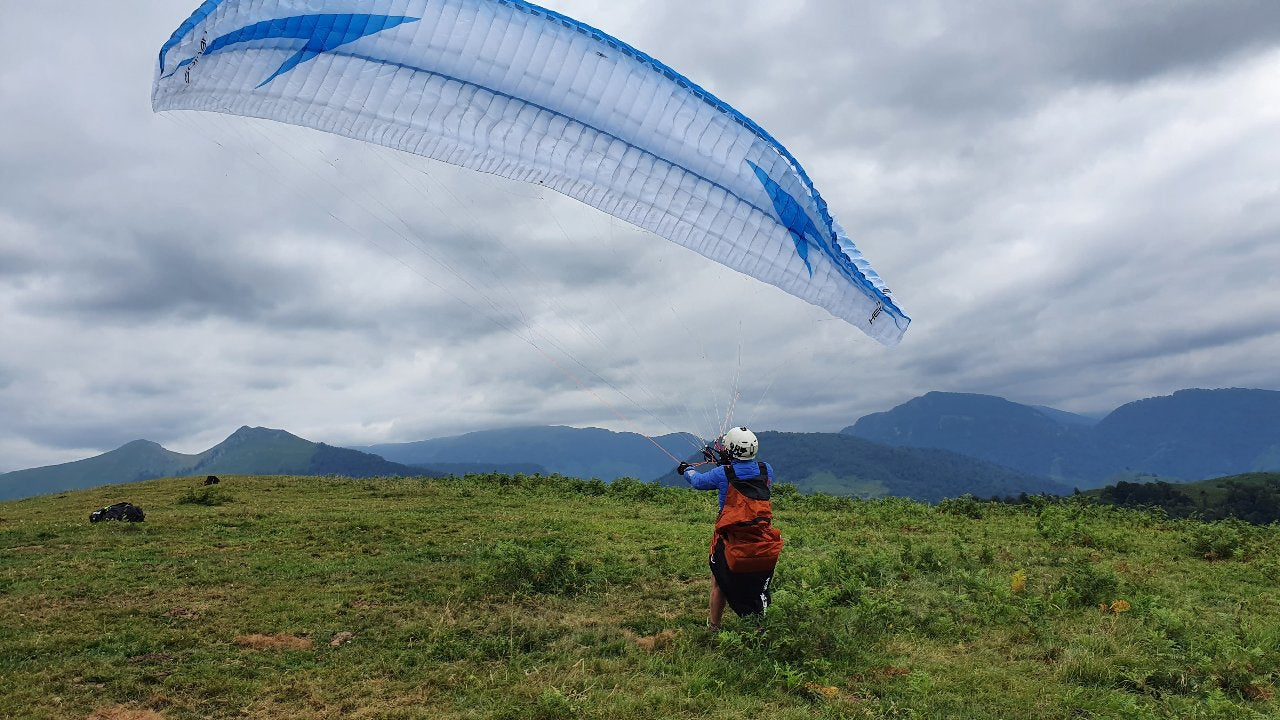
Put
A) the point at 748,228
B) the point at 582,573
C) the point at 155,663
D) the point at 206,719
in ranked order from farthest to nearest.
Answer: the point at 582,573
the point at 748,228
the point at 155,663
the point at 206,719

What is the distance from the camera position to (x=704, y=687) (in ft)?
22.3

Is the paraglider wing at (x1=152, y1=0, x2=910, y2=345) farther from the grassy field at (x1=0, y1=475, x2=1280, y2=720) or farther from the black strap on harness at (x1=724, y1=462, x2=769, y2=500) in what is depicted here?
the grassy field at (x1=0, y1=475, x2=1280, y2=720)

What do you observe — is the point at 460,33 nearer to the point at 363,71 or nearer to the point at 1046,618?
the point at 363,71

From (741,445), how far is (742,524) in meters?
0.88

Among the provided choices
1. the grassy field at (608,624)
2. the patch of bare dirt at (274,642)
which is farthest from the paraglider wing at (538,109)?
the patch of bare dirt at (274,642)

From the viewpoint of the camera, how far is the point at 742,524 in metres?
7.74

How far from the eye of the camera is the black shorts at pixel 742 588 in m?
8.02

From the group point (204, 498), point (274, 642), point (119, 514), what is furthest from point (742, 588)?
point (204, 498)

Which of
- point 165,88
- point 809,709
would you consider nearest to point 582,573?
point 809,709

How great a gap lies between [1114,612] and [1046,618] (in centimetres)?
112

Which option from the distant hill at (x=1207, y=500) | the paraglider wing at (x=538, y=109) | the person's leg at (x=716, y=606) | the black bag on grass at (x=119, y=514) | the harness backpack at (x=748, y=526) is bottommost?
the distant hill at (x=1207, y=500)

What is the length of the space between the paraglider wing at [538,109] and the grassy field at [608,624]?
4584 millimetres

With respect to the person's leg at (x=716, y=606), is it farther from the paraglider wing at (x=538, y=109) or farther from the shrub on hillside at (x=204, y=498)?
the shrub on hillside at (x=204, y=498)

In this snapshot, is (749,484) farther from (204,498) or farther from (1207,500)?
Answer: (1207,500)
